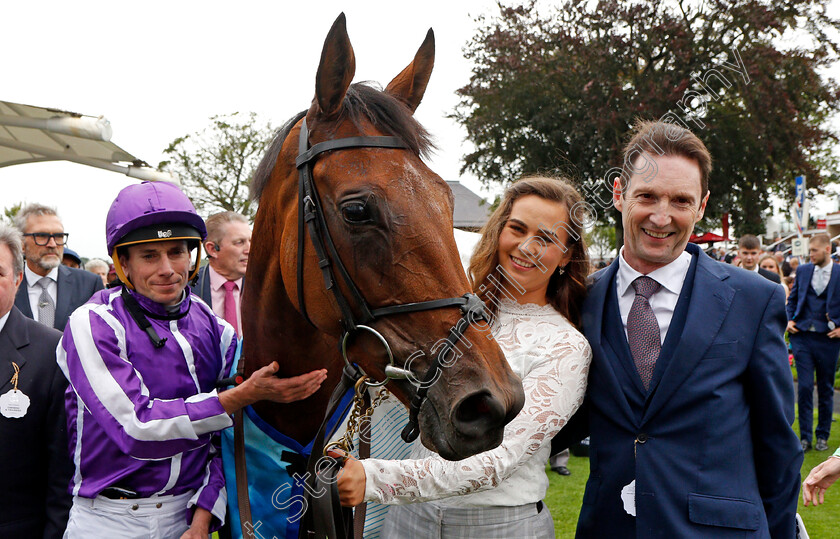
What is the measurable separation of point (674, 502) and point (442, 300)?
3.30 ft

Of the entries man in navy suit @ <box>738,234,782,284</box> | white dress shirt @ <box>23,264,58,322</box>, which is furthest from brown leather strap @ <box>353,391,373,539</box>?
man in navy suit @ <box>738,234,782,284</box>

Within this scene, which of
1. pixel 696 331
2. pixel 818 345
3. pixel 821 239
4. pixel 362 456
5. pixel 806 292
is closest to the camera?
pixel 696 331

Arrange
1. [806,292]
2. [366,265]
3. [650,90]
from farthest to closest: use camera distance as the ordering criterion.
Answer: [650,90] < [806,292] < [366,265]

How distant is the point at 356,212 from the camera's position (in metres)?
1.58

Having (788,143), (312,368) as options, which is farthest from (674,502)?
(788,143)

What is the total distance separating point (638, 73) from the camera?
11.4 m

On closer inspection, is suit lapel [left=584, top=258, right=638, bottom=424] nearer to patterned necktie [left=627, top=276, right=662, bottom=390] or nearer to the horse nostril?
patterned necktie [left=627, top=276, right=662, bottom=390]

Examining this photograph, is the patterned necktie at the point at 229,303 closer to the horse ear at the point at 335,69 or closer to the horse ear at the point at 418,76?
the horse ear at the point at 418,76

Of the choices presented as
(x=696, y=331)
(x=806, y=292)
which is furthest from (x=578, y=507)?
(x=806, y=292)

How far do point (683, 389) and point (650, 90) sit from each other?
9.97m

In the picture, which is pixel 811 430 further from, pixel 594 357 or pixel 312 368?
pixel 312 368

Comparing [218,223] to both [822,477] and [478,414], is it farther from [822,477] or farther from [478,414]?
[822,477]

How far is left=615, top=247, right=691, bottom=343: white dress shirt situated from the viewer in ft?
6.53

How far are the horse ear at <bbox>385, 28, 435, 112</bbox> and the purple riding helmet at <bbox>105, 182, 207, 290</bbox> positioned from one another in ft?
2.90
